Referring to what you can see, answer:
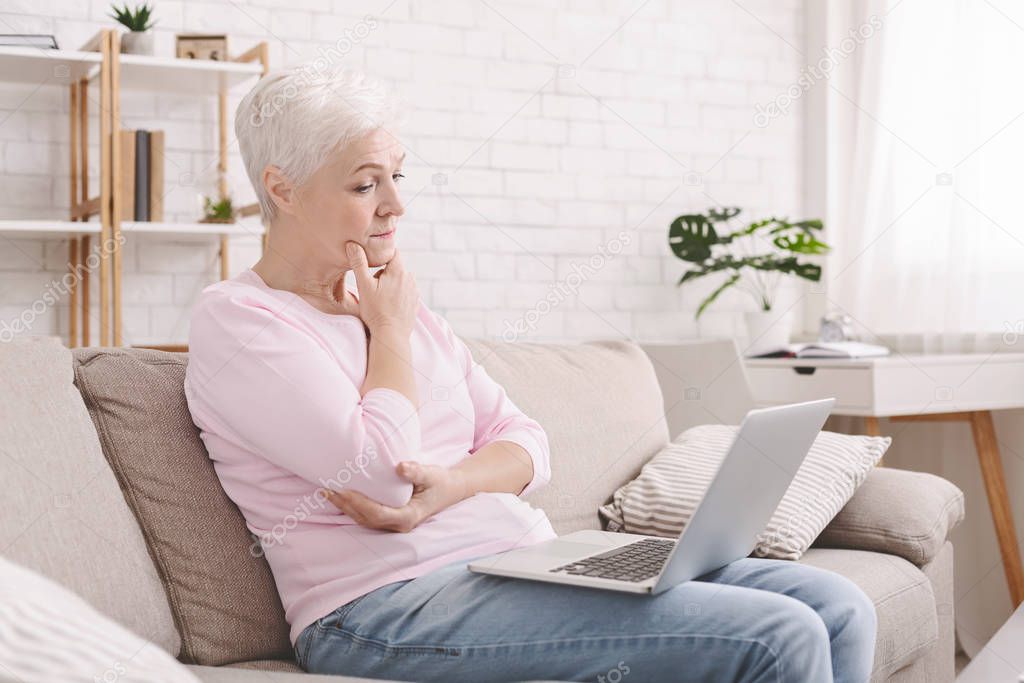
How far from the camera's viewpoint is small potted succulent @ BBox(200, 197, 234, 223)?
2.81 metres

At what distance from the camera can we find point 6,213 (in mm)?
2779

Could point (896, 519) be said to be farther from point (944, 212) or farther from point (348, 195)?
point (944, 212)

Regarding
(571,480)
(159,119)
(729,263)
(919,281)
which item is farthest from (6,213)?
(919,281)

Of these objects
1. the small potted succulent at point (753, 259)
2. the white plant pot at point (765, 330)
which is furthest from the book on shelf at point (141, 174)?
the white plant pot at point (765, 330)

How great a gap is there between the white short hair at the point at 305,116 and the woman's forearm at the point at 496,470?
471 millimetres

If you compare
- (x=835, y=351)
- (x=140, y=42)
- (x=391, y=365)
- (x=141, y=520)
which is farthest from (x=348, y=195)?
(x=835, y=351)

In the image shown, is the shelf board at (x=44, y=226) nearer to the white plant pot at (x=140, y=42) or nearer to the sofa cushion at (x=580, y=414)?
the white plant pot at (x=140, y=42)

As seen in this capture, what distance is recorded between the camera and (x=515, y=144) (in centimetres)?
344

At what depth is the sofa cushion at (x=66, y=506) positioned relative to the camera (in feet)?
4.41

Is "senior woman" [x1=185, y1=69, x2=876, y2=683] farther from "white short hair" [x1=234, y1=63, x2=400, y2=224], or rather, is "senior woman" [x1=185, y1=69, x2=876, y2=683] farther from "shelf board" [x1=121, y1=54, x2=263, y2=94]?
"shelf board" [x1=121, y1=54, x2=263, y2=94]

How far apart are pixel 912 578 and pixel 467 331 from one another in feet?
5.51

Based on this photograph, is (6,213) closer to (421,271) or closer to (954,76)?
(421,271)

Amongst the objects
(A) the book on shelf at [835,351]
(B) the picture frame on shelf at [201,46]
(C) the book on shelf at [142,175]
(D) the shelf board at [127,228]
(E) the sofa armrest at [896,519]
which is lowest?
(E) the sofa armrest at [896,519]

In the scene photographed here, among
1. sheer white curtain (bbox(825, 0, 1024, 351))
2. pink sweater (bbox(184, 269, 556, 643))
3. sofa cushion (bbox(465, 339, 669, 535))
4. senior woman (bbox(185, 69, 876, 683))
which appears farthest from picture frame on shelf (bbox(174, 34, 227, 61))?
sheer white curtain (bbox(825, 0, 1024, 351))
